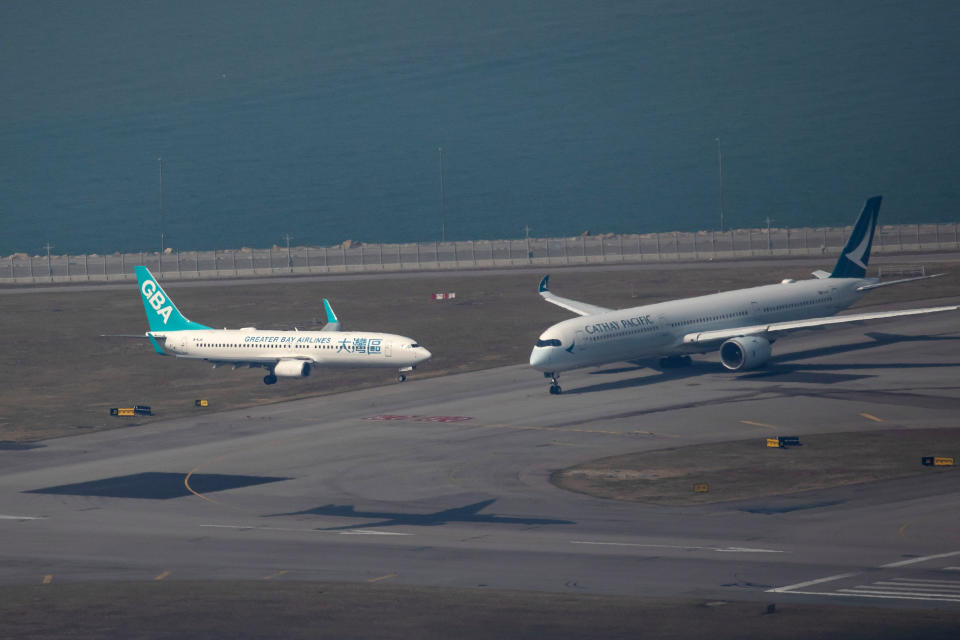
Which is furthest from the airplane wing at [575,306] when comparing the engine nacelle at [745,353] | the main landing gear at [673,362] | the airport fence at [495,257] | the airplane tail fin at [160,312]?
the airport fence at [495,257]

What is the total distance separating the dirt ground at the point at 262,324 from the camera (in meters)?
89.6

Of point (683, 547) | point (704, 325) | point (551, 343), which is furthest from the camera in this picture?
point (704, 325)

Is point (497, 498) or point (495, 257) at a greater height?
point (495, 257)

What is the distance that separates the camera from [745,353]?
82.6m

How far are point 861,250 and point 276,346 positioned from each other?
4673 centimetres

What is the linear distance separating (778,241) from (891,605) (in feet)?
503

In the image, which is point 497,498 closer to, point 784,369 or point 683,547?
point 683,547

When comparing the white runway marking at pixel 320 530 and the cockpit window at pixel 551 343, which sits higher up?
the cockpit window at pixel 551 343

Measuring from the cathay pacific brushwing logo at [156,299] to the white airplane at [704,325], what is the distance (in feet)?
107

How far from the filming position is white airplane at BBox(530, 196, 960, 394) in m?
79.4

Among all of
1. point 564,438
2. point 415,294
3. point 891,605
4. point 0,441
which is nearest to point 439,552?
point 891,605

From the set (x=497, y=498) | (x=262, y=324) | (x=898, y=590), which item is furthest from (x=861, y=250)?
(x=898, y=590)

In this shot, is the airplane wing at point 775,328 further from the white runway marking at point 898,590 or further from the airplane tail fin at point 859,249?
the white runway marking at point 898,590

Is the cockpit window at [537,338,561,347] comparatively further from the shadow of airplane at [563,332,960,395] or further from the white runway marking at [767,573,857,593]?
the white runway marking at [767,573,857,593]
